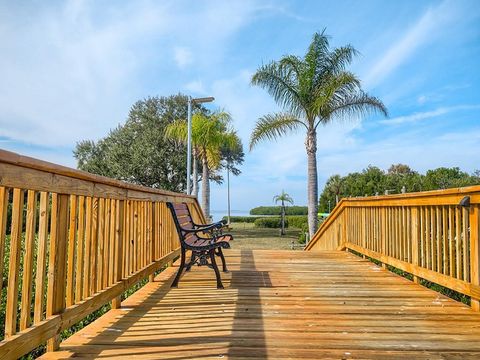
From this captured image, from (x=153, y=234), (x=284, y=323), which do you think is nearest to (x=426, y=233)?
(x=284, y=323)

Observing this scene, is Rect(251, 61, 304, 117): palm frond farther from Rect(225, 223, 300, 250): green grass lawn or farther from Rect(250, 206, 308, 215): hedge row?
Rect(250, 206, 308, 215): hedge row

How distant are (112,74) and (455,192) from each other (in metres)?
9.87

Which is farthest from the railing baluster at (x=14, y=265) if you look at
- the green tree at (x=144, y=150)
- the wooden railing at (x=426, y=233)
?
the green tree at (x=144, y=150)

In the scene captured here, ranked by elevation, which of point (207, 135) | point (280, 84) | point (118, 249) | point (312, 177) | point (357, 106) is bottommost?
point (118, 249)

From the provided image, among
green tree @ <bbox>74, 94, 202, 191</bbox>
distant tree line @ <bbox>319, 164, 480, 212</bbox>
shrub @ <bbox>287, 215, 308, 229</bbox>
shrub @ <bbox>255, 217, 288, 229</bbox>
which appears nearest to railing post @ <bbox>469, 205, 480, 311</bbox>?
green tree @ <bbox>74, 94, 202, 191</bbox>

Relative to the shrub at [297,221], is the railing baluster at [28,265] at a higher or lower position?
higher

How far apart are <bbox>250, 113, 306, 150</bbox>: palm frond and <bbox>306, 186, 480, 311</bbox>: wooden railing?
6.70m

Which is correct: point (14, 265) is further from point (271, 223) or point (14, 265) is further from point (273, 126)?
point (271, 223)

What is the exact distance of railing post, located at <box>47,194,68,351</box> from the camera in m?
2.01

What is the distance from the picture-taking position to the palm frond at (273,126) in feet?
42.2

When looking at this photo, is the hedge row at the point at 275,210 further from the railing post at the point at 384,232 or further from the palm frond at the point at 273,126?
the railing post at the point at 384,232

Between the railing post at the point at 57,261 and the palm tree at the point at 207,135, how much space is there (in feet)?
45.5

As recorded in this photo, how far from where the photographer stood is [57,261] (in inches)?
80.6

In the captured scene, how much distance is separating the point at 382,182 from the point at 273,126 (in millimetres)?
32090
